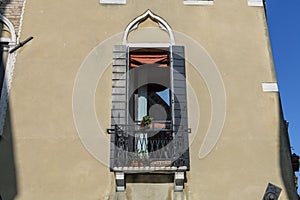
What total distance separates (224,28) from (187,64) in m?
1.10

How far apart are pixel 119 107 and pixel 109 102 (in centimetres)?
26

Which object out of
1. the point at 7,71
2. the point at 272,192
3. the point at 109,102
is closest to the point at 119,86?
the point at 109,102

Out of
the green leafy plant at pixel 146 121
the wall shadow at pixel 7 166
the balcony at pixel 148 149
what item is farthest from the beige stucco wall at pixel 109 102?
the green leafy plant at pixel 146 121

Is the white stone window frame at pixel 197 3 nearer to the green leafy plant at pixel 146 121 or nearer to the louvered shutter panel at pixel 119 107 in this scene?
the louvered shutter panel at pixel 119 107

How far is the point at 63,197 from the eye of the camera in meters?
5.59

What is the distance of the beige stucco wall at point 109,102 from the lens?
5.73 meters

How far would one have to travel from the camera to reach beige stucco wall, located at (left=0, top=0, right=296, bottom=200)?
18.8 ft

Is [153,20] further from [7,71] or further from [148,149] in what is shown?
[7,71]

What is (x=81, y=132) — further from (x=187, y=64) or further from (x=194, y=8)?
(x=194, y=8)

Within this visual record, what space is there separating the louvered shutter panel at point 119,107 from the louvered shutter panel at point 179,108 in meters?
0.84

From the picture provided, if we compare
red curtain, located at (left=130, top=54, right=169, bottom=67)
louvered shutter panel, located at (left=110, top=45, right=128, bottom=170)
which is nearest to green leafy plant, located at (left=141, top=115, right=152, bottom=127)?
louvered shutter panel, located at (left=110, top=45, right=128, bottom=170)

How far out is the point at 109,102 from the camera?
6293mm

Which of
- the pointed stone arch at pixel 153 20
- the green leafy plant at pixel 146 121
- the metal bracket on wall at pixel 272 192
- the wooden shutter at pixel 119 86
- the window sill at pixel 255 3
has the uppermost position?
the window sill at pixel 255 3

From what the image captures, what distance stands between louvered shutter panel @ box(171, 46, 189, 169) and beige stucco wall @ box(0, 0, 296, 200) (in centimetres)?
19
